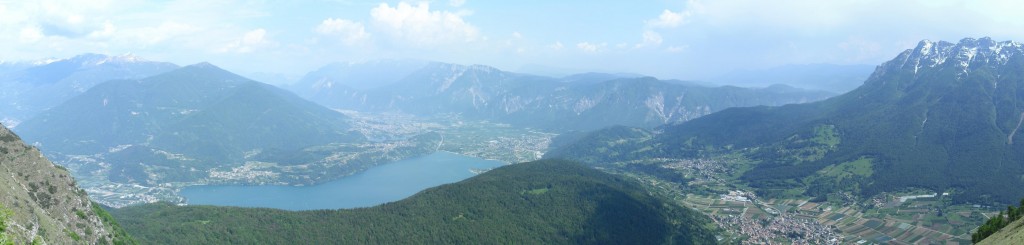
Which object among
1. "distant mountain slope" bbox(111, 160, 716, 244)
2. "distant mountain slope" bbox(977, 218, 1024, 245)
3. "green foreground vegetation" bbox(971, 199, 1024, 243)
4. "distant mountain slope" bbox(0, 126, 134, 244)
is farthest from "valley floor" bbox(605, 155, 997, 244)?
"distant mountain slope" bbox(0, 126, 134, 244)

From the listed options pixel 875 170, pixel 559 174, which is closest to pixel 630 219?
pixel 559 174

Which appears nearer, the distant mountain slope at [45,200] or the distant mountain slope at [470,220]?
the distant mountain slope at [45,200]

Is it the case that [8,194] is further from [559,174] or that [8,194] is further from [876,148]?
[876,148]

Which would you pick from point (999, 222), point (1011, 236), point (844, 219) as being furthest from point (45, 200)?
point (844, 219)

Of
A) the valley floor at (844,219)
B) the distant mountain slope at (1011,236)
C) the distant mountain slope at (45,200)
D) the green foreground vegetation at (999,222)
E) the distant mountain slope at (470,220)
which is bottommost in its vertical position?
the valley floor at (844,219)

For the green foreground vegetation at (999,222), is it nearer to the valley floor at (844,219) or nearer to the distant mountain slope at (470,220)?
the valley floor at (844,219)

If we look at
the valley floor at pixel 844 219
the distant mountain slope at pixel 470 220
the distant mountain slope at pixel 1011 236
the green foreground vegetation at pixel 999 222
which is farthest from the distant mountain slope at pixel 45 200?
the valley floor at pixel 844 219

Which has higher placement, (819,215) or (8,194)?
(8,194)
